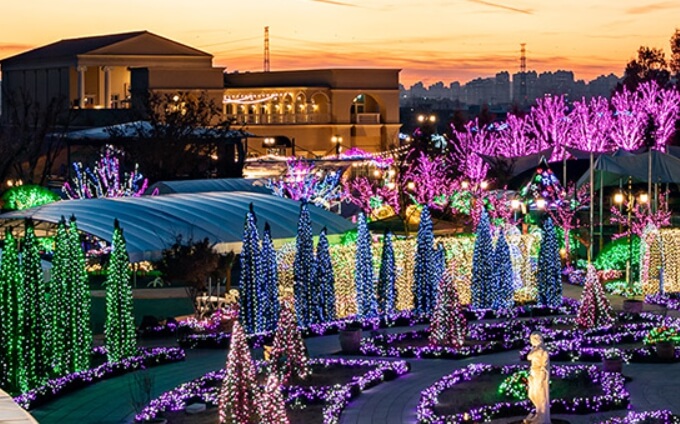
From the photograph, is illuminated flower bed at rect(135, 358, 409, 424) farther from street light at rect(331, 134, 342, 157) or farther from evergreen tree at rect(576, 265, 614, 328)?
street light at rect(331, 134, 342, 157)

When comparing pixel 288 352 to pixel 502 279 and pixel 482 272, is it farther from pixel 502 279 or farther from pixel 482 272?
pixel 502 279

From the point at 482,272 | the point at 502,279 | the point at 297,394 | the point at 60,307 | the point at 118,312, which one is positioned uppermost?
the point at 60,307

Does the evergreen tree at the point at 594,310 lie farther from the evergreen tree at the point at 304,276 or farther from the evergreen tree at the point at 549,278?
the evergreen tree at the point at 304,276

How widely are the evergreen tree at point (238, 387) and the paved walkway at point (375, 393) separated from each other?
265 centimetres

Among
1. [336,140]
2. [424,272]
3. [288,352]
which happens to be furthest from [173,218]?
[336,140]

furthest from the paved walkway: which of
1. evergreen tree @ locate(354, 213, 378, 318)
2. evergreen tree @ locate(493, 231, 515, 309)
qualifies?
evergreen tree @ locate(493, 231, 515, 309)

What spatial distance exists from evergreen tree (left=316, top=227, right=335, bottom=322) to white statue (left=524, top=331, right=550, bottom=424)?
14.0 metres

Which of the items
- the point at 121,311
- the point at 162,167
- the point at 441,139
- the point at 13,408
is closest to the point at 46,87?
the point at 441,139

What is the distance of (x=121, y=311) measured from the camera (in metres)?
29.0

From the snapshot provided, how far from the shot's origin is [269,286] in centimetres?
3384

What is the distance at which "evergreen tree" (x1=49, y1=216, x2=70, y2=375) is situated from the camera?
27562 mm

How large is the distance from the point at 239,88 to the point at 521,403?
73.6 m

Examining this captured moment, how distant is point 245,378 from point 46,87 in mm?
77102

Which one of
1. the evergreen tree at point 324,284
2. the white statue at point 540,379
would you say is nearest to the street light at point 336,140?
the evergreen tree at point 324,284
